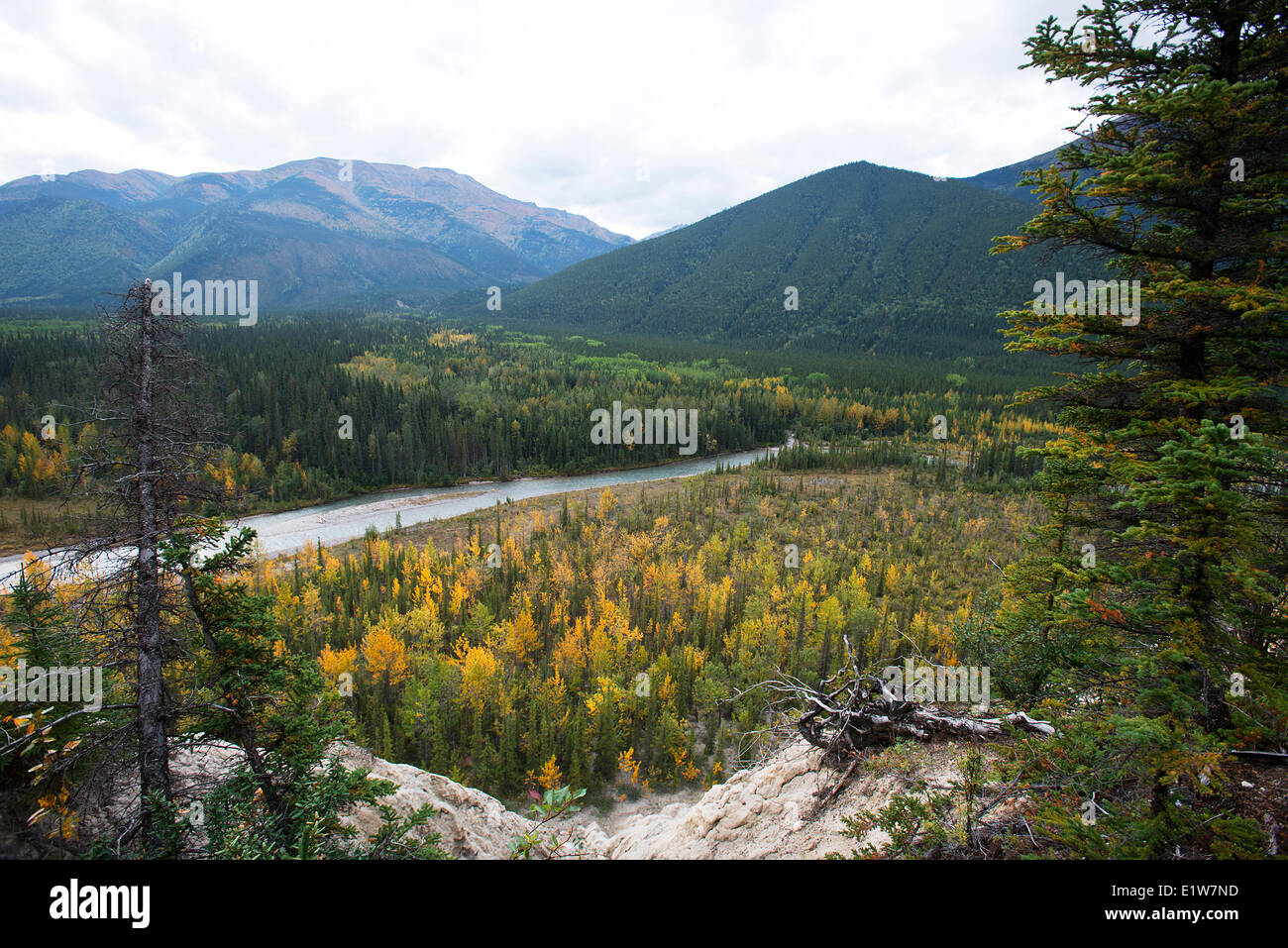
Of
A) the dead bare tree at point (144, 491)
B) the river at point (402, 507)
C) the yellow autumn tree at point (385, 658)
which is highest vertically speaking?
the dead bare tree at point (144, 491)

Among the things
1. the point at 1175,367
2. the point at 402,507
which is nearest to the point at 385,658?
the point at 1175,367

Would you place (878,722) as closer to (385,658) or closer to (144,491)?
(144,491)

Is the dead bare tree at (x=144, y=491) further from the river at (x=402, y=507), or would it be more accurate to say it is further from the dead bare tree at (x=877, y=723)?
the river at (x=402, y=507)

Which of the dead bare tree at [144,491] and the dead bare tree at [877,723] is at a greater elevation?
the dead bare tree at [144,491]

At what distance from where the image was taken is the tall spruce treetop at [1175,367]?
577 centimetres

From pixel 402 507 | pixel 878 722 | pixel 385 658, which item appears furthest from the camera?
pixel 402 507

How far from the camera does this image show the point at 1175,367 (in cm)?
845

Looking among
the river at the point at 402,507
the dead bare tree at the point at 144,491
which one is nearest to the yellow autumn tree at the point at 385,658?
the dead bare tree at the point at 144,491

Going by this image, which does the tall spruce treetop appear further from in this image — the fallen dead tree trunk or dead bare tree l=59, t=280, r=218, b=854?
dead bare tree l=59, t=280, r=218, b=854

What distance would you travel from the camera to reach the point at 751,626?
29078 mm

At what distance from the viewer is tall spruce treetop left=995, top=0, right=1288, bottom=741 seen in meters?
5.77
